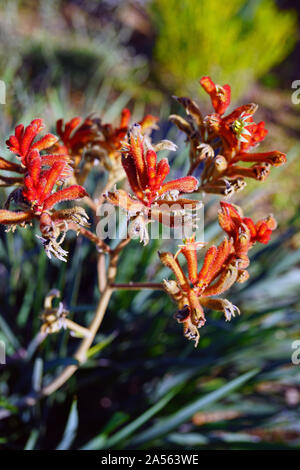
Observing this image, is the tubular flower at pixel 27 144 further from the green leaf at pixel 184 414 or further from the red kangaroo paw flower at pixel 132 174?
the green leaf at pixel 184 414

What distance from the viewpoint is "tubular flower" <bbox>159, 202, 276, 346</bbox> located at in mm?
809

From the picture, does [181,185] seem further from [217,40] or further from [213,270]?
[217,40]

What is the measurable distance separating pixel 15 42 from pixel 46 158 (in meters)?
4.79

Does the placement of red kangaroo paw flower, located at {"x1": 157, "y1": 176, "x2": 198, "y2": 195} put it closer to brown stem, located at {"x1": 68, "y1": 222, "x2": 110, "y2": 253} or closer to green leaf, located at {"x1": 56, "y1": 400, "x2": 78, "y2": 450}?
brown stem, located at {"x1": 68, "y1": 222, "x2": 110, "y2": 253}

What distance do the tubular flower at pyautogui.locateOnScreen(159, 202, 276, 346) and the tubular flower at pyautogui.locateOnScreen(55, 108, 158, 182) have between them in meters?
0.30

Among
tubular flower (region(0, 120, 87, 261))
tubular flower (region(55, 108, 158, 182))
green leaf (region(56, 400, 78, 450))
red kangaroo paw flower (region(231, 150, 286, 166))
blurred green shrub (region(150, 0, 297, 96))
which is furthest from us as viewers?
blurred green shrub (region(150, 0, 297, 96))

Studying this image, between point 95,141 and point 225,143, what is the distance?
1.07 feet

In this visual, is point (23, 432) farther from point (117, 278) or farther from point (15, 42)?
point (15, 42)

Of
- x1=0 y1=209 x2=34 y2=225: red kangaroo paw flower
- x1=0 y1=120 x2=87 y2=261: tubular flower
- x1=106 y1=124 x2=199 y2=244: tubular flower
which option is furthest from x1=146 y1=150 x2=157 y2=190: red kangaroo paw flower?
x1=0 y1=209 x2=34 y2=225: red kangaroo paw flower

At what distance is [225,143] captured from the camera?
0.88 metres

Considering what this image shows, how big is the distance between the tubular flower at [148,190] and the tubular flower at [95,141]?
0.19 m

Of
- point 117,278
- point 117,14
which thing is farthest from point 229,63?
point 117,278

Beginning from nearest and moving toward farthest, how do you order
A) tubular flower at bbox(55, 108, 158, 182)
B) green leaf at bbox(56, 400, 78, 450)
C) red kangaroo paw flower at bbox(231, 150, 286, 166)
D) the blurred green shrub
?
red kangaroo paw flower at bbox(231, 150, 286, 166), tubular flower at bbox(55, 108, 158, 182), green leaf at bbox(56, 400, 78, 450), the blurred green shrub

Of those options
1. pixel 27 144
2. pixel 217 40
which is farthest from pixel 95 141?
pixel 217 40
